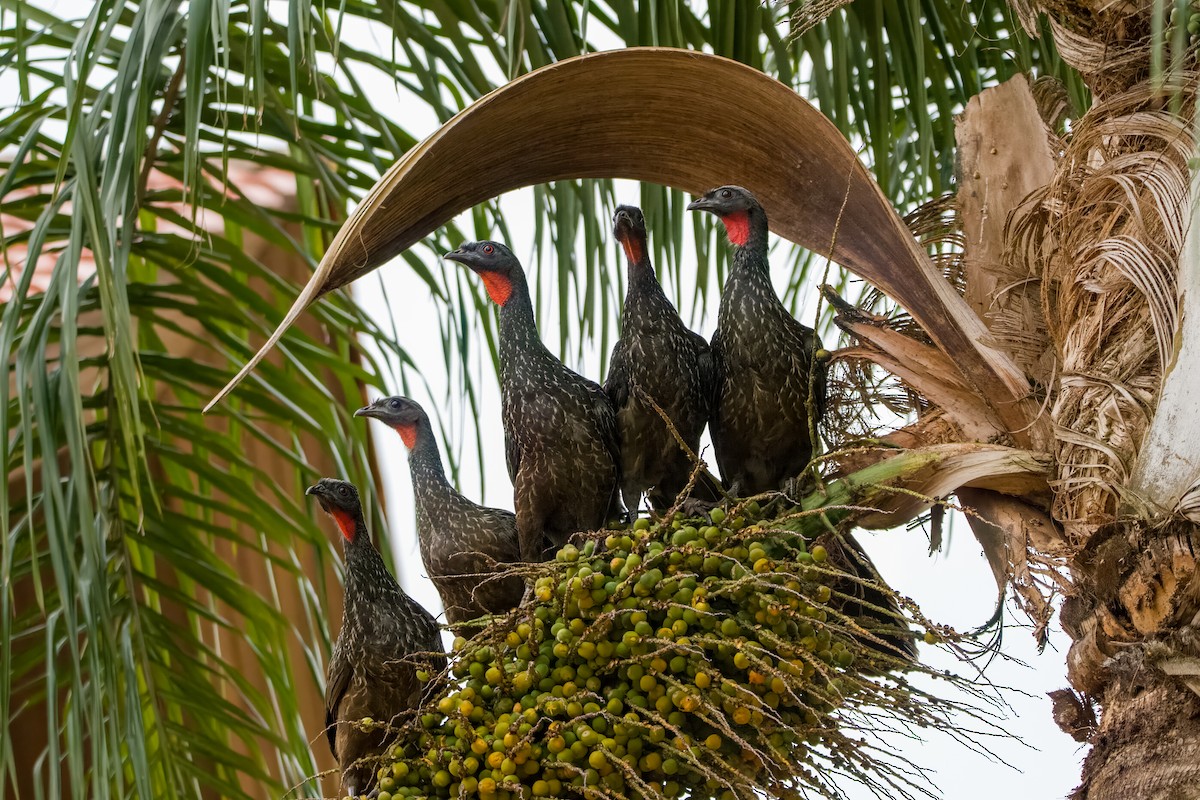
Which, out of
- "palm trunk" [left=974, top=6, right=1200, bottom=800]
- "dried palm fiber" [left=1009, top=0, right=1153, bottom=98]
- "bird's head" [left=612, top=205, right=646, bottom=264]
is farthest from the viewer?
"bird's head" [left=612, top=205, right=646, bottom=264]

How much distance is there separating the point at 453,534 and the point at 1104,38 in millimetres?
817

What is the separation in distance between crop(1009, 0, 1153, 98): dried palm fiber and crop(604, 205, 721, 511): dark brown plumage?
18.1 inches

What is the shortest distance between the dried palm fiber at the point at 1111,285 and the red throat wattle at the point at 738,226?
1.00 feet

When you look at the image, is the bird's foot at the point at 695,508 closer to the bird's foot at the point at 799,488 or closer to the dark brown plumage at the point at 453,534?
the bird's foot at the point at 799,488

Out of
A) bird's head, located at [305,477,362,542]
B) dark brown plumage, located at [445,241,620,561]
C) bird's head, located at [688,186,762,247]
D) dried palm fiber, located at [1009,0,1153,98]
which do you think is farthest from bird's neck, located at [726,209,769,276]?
bird's head, located at [305,477,362,542]

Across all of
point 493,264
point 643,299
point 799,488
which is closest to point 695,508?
point 799,488

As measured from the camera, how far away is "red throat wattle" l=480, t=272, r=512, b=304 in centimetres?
133

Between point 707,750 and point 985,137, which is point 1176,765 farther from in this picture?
point 985,137

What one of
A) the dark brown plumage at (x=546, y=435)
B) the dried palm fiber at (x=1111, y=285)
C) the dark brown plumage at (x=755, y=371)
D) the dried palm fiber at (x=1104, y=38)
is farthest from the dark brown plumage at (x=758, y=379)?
the dried palm fiber at (x=1104, y=38)

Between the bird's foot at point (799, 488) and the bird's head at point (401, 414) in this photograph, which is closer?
the bird's foot at point (799, 488)

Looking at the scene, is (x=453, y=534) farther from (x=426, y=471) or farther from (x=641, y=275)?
(x=641, y=275)

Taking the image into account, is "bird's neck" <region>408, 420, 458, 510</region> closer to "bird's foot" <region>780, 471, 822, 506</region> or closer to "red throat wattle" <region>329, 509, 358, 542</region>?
"red throat wattle" <region>329, 509, 358, 542</region>

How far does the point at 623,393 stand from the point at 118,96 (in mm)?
613

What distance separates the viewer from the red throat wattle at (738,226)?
1294 mm
